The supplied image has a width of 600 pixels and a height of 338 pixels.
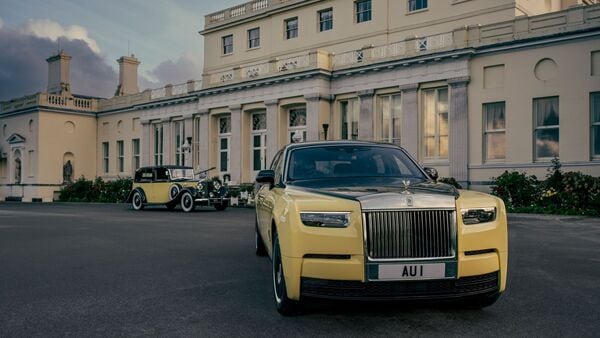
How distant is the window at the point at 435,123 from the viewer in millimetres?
24172

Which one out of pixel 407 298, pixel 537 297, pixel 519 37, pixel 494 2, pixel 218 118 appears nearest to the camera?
pixel 407 298

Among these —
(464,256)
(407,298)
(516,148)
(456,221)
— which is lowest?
(407,298)

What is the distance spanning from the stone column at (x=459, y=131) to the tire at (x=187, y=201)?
1120 cm

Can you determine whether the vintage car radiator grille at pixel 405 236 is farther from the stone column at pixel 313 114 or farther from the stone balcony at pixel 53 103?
the stone balcony at pixel 53 103

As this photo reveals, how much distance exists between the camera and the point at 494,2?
2423cm

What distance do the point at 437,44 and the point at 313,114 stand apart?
705cm

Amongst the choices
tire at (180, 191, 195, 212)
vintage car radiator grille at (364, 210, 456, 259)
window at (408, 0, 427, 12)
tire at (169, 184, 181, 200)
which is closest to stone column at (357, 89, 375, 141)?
window at (408, 0, 427, 12)

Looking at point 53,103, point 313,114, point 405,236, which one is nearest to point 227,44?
point 313,114

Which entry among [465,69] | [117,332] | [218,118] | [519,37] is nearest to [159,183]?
[218,118]

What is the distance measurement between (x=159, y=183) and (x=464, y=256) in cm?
1966

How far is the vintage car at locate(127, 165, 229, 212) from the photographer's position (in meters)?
21.6

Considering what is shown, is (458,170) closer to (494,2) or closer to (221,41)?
(494,2)

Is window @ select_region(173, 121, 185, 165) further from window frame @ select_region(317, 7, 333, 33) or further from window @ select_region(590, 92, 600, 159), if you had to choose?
window @ select_region(590, 92, 600, 159)

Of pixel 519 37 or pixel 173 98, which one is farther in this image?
pixel 173 98
